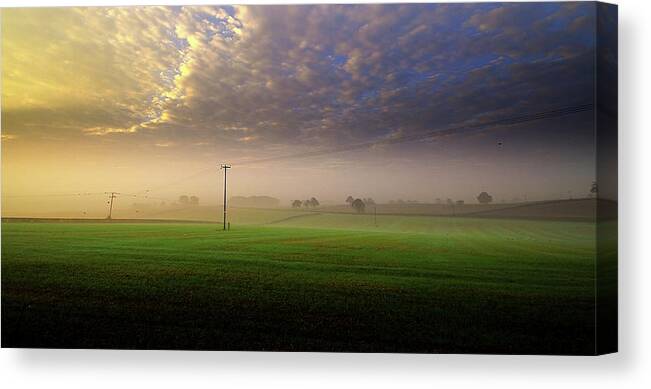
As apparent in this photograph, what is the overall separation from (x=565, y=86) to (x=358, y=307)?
3184mm

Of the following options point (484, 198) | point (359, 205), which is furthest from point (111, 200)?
point (484, 198)

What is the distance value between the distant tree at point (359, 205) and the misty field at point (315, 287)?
0.34 feet

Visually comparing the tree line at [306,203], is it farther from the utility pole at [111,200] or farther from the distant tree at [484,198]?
the utility pole at [111,200]

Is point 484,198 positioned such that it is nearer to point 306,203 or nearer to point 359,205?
point 359,205

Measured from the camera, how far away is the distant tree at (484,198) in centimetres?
471

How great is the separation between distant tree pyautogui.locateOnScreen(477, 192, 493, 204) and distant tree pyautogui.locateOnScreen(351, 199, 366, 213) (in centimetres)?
129

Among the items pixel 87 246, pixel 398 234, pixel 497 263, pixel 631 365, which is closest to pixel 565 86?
pixel 497 263

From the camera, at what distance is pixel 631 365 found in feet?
14.9

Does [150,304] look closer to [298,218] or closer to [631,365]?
[298,218]

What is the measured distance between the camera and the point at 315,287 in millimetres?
4777

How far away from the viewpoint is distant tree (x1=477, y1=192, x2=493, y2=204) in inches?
185

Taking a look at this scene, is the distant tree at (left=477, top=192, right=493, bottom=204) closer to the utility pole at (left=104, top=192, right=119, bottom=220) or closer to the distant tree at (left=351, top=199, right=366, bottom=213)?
the distant tree at (left=351, top=199, right=366, bottom=213)

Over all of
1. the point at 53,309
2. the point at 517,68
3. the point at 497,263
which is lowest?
the point at 53,309

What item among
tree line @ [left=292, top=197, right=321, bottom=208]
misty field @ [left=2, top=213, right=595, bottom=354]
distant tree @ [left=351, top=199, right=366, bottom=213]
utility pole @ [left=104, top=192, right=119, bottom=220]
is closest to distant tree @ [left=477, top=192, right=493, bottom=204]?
misty field @ [left=2, top=213, right=595, bottom=354]
